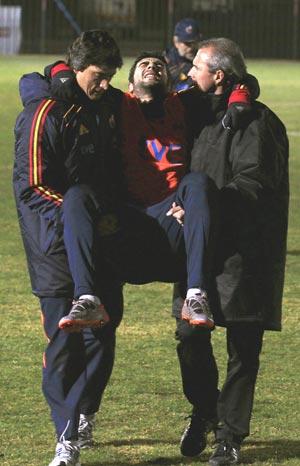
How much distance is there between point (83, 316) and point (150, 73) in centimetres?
134

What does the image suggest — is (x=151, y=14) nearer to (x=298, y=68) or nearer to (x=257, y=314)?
(x=298, y=68)

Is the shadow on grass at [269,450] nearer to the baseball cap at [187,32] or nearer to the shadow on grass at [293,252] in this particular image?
the shadow on grass at [293,252]

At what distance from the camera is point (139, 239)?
21.5ft

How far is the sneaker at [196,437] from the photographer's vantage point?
700 centimetres

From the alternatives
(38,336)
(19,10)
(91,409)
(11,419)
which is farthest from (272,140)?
(19,10)

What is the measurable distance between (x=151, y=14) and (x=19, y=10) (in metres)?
5.09

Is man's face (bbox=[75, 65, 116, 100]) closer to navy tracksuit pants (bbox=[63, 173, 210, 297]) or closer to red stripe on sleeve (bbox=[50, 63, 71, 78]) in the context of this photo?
red stripe on sleeve (bbox=[50, 63, 71, 78])

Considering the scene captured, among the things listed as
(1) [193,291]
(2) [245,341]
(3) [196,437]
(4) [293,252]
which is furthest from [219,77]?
(4) [293,252]

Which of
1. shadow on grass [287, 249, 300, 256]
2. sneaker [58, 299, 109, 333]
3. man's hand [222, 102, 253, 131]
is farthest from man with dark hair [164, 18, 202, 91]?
sneaker [58, 299, 109, 333]

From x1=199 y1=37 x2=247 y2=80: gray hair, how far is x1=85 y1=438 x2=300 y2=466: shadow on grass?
1.84m

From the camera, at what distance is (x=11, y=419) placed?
7781 mm

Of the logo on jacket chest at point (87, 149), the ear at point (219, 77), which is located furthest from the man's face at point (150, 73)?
the logo on jacket chest at point (87, 149)

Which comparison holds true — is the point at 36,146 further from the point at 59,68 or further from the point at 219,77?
the point at 219,77

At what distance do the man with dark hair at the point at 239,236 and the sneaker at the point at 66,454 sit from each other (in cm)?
71
